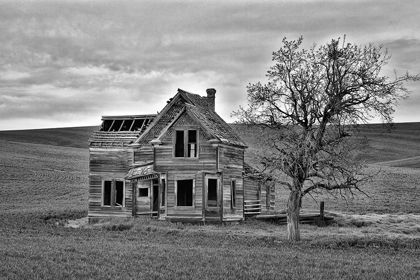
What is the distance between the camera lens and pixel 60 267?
14.6 m

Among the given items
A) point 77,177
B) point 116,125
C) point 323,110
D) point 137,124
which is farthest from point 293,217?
point 77,177

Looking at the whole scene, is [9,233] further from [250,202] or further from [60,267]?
[250,202]

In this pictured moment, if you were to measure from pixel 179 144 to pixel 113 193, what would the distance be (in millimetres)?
6840

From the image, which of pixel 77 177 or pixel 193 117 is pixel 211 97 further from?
pixel 77 177

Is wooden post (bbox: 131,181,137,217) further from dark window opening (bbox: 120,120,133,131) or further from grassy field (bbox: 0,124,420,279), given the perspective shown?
dark window opening (bbox: 120,120,133,131)

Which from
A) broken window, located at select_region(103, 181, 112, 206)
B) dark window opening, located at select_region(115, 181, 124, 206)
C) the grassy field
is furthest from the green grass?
broken window, located at select_region(103, 181, 112, 206)

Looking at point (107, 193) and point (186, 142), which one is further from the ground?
point (186, 142)

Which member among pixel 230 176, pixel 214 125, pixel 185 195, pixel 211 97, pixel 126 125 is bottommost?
pixel 185 195

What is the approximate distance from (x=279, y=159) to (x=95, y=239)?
837 centimetres

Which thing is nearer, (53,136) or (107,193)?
(107,193)

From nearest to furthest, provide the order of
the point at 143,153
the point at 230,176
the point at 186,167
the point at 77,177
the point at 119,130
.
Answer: the point at 186,167
the point at 230,176
the point at 143,153
the point at 119,130
the point at 77,177

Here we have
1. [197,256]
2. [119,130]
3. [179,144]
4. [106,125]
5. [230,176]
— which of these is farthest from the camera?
[106,125]

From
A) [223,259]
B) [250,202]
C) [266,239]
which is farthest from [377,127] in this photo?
[223,259]

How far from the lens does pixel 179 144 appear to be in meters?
34.2
